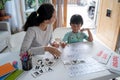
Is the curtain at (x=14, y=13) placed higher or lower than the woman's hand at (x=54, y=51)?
higher

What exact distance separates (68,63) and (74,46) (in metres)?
0.34

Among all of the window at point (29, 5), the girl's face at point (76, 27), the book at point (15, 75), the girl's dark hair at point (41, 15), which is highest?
the window at point (29, 5)

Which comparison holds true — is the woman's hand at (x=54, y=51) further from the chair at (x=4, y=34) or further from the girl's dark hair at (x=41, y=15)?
the chair at (x=4, y=34)

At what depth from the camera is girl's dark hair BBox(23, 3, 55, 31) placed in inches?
49.5

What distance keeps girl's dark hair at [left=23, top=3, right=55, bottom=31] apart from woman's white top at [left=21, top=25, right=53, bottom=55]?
62mm

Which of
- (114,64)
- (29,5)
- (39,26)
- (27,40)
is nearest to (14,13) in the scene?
(29,5)

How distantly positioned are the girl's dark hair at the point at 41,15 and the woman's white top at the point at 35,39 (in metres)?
0.06

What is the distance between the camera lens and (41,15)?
4.22ft

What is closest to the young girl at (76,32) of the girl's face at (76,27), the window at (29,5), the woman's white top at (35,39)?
the girl's face at (76,27)

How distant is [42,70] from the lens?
0.96 metres

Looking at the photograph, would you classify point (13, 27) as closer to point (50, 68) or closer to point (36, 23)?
point (36, 23)

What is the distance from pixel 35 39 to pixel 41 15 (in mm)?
240

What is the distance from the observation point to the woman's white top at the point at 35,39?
1.14m

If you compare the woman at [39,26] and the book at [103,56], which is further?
the woman at [39,26]
